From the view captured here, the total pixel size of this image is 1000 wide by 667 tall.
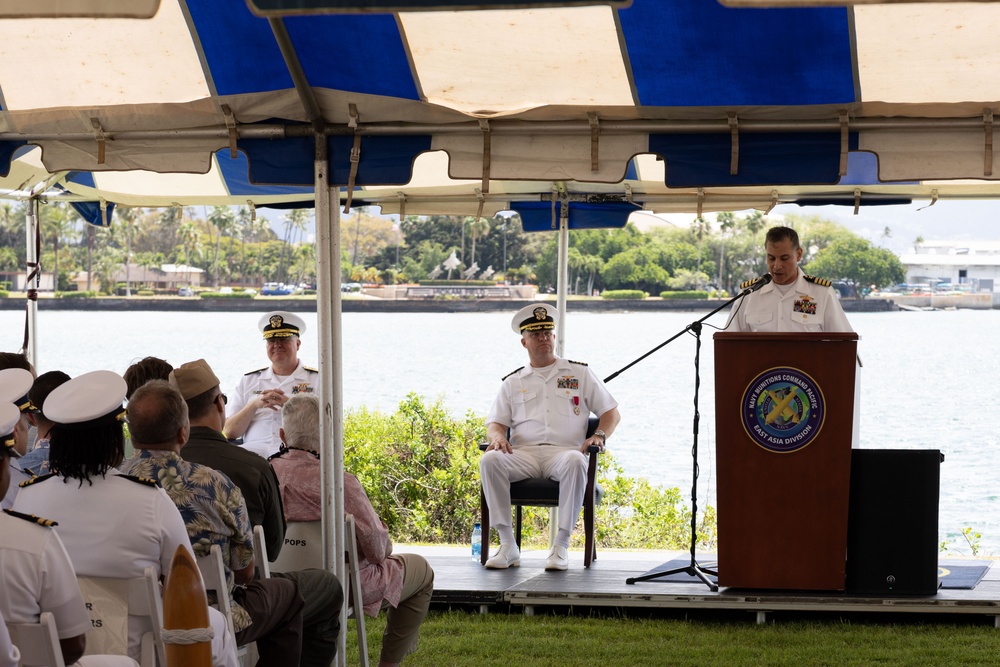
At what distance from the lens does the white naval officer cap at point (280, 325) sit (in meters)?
6.39

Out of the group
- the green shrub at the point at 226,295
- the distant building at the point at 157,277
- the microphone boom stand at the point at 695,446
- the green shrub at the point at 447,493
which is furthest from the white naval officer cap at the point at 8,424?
the distant building at the point at 157,277

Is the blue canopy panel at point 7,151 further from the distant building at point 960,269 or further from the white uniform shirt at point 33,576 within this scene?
the distant building at point 960,269

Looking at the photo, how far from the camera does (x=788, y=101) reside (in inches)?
157

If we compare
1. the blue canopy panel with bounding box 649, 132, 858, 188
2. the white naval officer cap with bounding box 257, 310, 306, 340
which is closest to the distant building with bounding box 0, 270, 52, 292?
the white naval officer cap with bounding box 257, 310, 306, 340

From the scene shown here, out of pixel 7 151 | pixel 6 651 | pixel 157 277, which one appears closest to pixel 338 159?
pixel 7 151

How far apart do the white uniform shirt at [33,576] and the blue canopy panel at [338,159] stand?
7.03ft

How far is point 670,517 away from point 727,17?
623 cm

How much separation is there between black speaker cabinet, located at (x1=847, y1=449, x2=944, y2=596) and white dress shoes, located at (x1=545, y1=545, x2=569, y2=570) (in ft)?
4.90

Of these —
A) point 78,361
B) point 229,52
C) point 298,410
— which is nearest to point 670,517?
point 298,410

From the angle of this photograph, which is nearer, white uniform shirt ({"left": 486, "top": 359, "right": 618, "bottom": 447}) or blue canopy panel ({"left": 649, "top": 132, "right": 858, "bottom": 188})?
blue canopy panel ({"left": 649, "top": 132, "right": 858, "bottom": 188})

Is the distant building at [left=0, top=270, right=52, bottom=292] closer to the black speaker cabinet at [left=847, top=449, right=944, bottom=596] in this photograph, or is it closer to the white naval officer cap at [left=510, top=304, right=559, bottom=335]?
the white naval officer cap at [left=510, top=304, right=559, bottom=335]

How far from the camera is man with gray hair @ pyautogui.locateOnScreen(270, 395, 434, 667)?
4.09 meters

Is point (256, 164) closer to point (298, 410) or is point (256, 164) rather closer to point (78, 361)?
point (298, 410)

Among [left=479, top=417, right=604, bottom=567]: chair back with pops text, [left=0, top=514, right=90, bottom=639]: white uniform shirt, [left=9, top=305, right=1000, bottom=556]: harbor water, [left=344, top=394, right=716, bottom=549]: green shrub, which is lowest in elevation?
[left=9, top=305, right=1000, bottom=556]: harbor water
